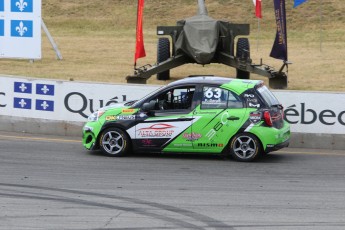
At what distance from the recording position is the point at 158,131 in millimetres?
16844

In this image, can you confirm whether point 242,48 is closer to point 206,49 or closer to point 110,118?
point 206,49

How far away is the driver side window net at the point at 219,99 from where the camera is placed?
656 inches

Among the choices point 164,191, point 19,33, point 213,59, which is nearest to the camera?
point 164,191

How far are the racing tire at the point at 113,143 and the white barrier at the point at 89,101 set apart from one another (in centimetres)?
250

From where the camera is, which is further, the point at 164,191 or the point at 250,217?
the point at 164,191

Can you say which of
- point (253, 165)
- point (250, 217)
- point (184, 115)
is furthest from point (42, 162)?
point (250, 217)

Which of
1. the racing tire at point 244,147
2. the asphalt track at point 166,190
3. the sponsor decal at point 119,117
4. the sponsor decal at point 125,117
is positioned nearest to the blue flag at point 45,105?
the asphalt track at point 166,190

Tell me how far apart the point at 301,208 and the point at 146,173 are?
355cm

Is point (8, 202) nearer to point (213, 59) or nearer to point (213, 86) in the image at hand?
point (213, 86)

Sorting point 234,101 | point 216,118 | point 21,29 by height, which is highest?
point 21,29

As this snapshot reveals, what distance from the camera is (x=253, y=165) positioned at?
16.3 metres

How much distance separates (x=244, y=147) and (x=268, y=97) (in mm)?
1113

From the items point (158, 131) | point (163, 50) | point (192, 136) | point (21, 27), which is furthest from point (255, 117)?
point (21, 27)

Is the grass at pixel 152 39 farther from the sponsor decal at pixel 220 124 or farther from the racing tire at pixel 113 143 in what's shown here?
the racing tire at pixel 113 143
